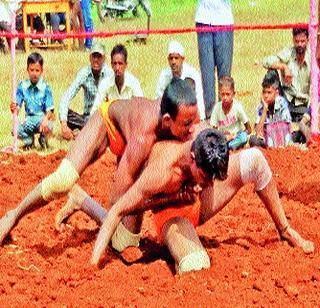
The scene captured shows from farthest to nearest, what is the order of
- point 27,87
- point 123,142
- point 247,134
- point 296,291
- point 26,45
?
point 26,45 < point 27,87 < point 247,134 < point 123,142 < point 296,291

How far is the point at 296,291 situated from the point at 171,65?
5514 millimetres

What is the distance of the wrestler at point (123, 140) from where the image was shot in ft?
21.0

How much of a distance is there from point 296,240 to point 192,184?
0.79 metres

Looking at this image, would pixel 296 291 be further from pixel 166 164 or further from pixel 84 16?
pixel 84 16

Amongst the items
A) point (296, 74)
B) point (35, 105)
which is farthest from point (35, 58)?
point (296, 74)

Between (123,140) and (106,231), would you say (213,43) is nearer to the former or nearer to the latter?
(123,140)

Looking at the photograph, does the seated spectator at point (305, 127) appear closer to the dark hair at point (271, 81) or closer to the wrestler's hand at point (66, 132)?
the dark hair at point (271, 81)

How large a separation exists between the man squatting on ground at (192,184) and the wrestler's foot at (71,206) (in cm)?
81

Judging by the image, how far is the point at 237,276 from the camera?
6.22 metres

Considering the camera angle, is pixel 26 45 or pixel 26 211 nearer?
pixel 26 211

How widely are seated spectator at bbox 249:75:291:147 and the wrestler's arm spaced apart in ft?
15.0

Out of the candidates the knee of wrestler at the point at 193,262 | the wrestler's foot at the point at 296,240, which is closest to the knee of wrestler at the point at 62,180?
the knee of wrestler at the point at 193,262

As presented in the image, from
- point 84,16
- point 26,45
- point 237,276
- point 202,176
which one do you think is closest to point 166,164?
point 202,176

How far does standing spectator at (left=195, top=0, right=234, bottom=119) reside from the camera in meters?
11.1
